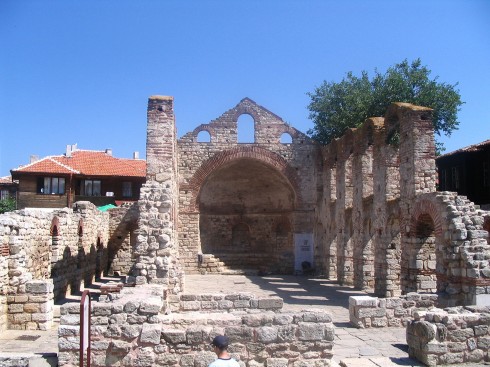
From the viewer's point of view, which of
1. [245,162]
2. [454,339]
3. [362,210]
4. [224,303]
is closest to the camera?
[454,339]

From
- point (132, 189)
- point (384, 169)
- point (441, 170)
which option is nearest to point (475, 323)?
point (384, 169)

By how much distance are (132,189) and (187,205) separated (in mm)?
11966

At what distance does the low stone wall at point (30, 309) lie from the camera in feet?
34.2

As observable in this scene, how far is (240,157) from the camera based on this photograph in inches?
966

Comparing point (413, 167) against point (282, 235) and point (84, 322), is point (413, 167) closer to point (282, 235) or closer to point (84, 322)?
point (84, 322)

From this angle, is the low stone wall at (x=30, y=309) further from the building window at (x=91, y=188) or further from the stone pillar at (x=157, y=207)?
the building window at (x=91, y=188)

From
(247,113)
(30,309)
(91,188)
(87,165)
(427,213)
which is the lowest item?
(30,309)

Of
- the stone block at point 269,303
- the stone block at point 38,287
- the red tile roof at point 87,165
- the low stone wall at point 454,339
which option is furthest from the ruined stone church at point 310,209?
the red tile roof at point 87,165

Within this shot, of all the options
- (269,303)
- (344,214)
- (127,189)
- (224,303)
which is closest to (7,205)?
(127,189)

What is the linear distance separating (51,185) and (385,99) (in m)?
21.1

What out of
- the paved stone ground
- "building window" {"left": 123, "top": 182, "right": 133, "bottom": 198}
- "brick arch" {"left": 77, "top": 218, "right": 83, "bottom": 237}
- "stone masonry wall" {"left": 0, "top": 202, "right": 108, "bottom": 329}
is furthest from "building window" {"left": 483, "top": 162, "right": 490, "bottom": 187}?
"building window" {"left": 123, "top": 182, "right": 133, "bottom": 198}

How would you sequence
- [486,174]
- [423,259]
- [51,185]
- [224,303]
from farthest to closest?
1. [51,185]
2. [486,174]
3. [423,259]
4. [224,303]

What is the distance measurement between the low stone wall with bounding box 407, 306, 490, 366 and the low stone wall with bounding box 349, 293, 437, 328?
9.78 ft

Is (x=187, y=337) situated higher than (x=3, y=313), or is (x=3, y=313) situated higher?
(x=187, y=337)
